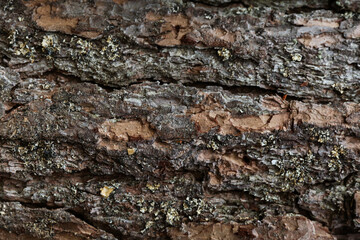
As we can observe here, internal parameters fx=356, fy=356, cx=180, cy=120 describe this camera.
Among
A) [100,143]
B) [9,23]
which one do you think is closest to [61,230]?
[100,143]

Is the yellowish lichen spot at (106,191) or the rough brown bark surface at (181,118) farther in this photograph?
the yellowish lichen spot at (106,191)

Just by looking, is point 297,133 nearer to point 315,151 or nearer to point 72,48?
point 315,151

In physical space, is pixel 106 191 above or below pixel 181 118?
below

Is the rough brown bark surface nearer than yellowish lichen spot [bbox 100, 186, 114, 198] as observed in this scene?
Yes

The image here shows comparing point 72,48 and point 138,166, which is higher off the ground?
point 72,48

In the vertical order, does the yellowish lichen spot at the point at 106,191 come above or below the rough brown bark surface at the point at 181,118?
below

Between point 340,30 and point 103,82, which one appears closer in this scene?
point 340,30

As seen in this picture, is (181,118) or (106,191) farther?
(106,191)

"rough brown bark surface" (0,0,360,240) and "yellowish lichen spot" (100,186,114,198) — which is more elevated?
"rough brown bark surface" (0,0,360,240)
